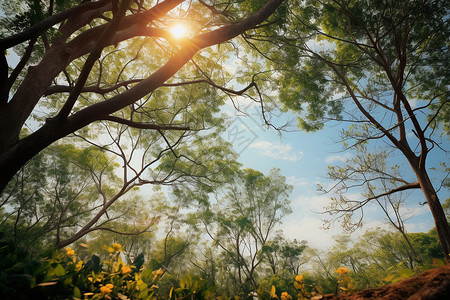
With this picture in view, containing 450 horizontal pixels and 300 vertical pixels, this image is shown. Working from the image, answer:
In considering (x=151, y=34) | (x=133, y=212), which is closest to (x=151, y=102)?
(x=151, y=34)

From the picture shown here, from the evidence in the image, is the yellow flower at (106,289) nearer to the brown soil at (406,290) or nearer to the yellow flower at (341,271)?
the brown soil at (406,290)

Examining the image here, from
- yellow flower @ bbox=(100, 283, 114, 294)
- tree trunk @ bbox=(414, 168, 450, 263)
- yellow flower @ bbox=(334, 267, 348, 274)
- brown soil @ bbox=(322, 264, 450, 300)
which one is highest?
tree trunk @ bbox=(414, 168, 450, 263)

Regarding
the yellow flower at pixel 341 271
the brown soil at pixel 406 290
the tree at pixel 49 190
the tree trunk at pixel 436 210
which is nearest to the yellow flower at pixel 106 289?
the brown soil at pixel 406 290

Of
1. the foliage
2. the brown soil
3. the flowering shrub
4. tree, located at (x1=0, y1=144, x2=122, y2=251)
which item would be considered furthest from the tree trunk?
tree, located at (x1=0, y1=144, x2=122, y2=251)

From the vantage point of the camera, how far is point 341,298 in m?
1.26

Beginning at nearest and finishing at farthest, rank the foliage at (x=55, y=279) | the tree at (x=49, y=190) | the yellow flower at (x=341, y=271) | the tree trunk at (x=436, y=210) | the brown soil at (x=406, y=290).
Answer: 1. the foliage at (x=55, y=279)
2. the brown soil at (x=406, y=290)
3. the yellow flower at (x=341, y=271)
4. the tree trunk at (x=436, y=210)
5. the tree at (x=49, y=190)

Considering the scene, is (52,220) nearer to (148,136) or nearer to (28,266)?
(148,136)

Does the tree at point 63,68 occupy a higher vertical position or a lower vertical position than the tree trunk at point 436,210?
higher

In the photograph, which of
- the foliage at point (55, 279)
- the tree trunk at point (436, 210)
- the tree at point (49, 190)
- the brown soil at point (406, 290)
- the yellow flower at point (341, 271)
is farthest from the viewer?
the tree at point (49, 190)

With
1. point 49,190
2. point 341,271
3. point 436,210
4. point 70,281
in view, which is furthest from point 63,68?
point 49,190

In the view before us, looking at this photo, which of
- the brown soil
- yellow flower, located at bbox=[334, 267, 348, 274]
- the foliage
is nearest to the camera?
the foliage

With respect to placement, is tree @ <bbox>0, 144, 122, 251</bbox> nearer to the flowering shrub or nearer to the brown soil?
the flowering shrub

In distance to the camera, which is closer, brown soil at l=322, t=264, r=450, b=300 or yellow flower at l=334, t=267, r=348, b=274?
brown soil at l=322, t=264, r=450, b=300

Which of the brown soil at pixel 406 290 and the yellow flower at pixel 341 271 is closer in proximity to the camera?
the brown soil at pixel 406 290
